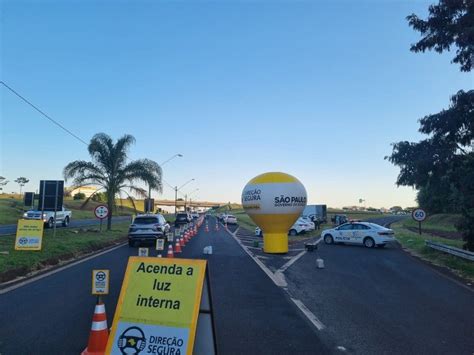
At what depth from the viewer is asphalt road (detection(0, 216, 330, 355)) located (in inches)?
229

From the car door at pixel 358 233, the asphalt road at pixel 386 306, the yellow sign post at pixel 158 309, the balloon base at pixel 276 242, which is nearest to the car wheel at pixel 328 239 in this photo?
the car door at pixel 358 233

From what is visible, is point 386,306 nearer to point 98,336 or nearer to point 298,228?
point 98,336

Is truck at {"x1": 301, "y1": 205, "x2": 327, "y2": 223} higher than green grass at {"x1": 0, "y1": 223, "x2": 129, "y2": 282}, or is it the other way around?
Result: truck at {"x1": 301, "y1": 205, "x2": 327, "y2": 223}

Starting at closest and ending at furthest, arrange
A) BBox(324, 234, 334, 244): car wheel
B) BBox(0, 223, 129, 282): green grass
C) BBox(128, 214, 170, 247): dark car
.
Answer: BBox(0, 223, 129, 282): green grass < BBox(128, 214, 170, 247): dark car < BBox(324, 234, 334, 244): car wheel

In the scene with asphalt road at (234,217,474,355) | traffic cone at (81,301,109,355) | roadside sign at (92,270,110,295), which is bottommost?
asphalt road at (234,217,474,355)

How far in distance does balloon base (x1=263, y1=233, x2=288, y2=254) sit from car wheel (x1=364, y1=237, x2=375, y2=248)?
61.4 ft

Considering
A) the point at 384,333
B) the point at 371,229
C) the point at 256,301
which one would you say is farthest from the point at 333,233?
the point at 384,333

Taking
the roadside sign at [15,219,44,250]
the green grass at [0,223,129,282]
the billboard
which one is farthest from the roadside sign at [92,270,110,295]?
the billboard

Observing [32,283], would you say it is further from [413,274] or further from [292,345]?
[413,274]

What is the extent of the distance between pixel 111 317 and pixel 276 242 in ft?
10.9

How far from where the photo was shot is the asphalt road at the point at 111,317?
581 centimetres

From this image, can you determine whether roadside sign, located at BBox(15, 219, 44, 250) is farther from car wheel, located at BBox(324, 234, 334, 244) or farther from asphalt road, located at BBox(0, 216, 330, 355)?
car wheel, located at BBox(324, 234, 334, 244)

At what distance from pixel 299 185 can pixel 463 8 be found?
47.2 ft

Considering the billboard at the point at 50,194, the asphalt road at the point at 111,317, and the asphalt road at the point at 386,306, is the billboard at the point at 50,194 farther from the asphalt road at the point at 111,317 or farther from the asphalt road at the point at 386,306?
the asphalt road at the point at 386,306
